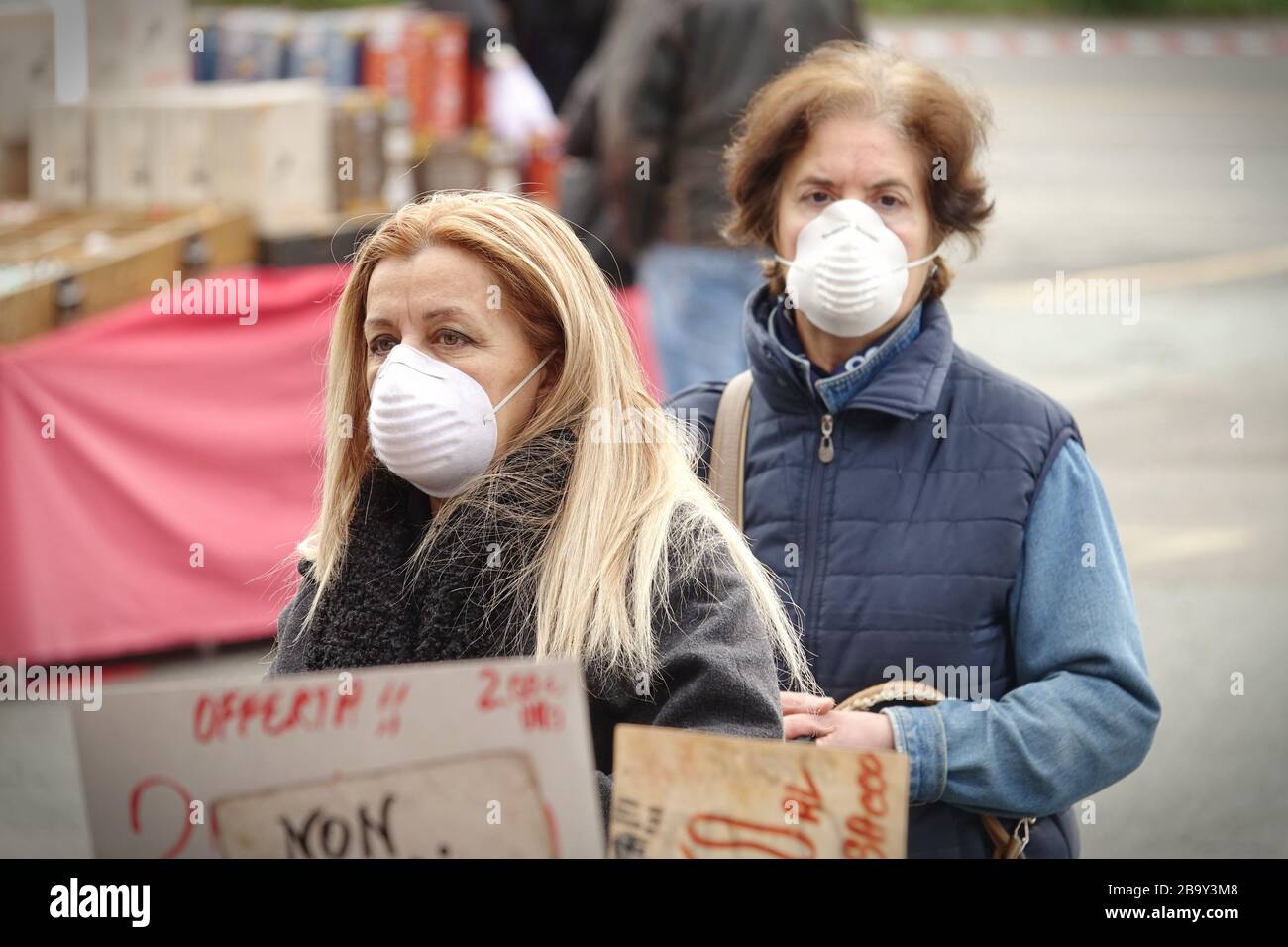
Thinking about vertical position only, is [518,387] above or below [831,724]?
above

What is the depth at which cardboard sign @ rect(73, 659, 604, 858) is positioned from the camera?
1.57 m

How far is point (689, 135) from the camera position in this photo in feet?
20.8

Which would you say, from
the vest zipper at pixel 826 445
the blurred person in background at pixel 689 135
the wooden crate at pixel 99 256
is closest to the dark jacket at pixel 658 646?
the vest zipper at pixel 826 445

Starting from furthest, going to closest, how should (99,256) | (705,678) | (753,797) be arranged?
(99,256)
(705,678)
(753,797)

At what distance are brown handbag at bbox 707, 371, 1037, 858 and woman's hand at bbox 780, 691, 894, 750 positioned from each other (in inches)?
1.6

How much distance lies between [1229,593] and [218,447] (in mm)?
4009

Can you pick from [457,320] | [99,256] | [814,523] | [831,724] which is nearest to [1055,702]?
[831,724]

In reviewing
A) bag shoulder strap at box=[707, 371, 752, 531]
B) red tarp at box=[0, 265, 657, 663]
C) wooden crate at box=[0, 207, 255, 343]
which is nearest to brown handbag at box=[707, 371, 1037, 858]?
bag shoulder strap at box=[707, 371, 752, 531]

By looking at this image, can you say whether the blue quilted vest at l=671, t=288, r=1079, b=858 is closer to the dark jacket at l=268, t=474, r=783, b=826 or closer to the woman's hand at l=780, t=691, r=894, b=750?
the woman's hand at l=780, t=691, r=894, b=750

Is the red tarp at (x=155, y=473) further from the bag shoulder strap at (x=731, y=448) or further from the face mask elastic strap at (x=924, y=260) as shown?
the face mask elastic strap at (x=924, y=260)

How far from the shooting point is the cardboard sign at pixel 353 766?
61.7 inches

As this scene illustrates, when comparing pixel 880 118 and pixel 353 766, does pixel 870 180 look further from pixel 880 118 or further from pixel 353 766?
pixel 353 766

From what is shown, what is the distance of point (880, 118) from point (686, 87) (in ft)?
11.6
